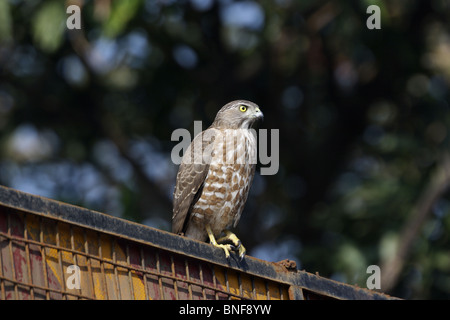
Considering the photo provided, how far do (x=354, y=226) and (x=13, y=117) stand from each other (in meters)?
6.42

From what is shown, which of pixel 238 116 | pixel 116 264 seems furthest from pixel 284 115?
pixel 116 264

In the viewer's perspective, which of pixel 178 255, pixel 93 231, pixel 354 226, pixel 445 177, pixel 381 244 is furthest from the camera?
pixel 354 226

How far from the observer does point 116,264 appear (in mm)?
4391

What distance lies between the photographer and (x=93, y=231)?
14.2ft

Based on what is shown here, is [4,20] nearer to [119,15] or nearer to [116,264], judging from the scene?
[119,15]

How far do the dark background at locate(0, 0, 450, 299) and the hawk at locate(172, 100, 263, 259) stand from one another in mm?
5166

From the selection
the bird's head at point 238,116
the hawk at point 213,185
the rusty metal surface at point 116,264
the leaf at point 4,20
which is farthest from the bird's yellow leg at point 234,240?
the leaf at point 4,20

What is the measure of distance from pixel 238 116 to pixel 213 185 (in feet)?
2.79

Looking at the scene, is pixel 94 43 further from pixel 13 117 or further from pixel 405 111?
pixel 405 111

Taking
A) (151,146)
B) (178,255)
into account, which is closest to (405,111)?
(151,146)

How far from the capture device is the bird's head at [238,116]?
24.8 ft

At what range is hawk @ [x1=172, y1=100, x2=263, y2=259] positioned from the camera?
277 inches

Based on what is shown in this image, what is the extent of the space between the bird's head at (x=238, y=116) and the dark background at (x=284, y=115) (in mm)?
4717

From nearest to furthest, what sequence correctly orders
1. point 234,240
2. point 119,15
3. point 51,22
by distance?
1. point 234,240
2. point 119,15
3. point 51,22
